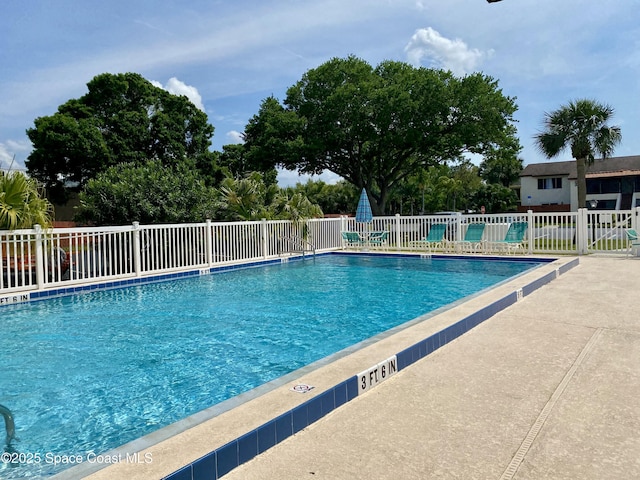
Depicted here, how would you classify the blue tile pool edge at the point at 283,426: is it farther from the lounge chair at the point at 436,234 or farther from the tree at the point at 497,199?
the tree at the point at 497,199

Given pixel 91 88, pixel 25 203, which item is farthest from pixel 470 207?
pixel 25 203

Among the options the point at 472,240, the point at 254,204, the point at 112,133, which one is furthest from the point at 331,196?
the point at 472,240

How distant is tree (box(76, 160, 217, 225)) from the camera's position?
41.1ft

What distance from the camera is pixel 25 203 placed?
8.17m

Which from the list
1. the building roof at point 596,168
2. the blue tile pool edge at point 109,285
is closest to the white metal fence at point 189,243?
the blue tile pool edge at point 109,285

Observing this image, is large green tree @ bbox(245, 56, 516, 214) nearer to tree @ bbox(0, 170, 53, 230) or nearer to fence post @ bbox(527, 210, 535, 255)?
fence post @ bbox(527, 210, 535, 255)

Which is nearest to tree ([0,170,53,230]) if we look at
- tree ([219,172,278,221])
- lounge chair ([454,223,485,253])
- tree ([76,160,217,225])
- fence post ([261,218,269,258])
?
tree ([76,160,217,225])

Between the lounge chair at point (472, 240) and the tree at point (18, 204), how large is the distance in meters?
10.8

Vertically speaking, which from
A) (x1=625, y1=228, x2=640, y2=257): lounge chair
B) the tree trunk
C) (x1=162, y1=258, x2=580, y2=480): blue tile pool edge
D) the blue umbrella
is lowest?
(x1=162, y1=258, x2=580, y2=480): blue tile pool edge

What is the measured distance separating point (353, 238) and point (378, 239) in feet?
2.85

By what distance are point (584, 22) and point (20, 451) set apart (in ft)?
46.3

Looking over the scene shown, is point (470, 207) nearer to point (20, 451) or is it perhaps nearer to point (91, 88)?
point (91, 88)

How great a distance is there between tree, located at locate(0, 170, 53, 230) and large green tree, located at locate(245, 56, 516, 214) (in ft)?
64.1

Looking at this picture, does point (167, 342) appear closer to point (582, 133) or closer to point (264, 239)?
point (264, 239)
